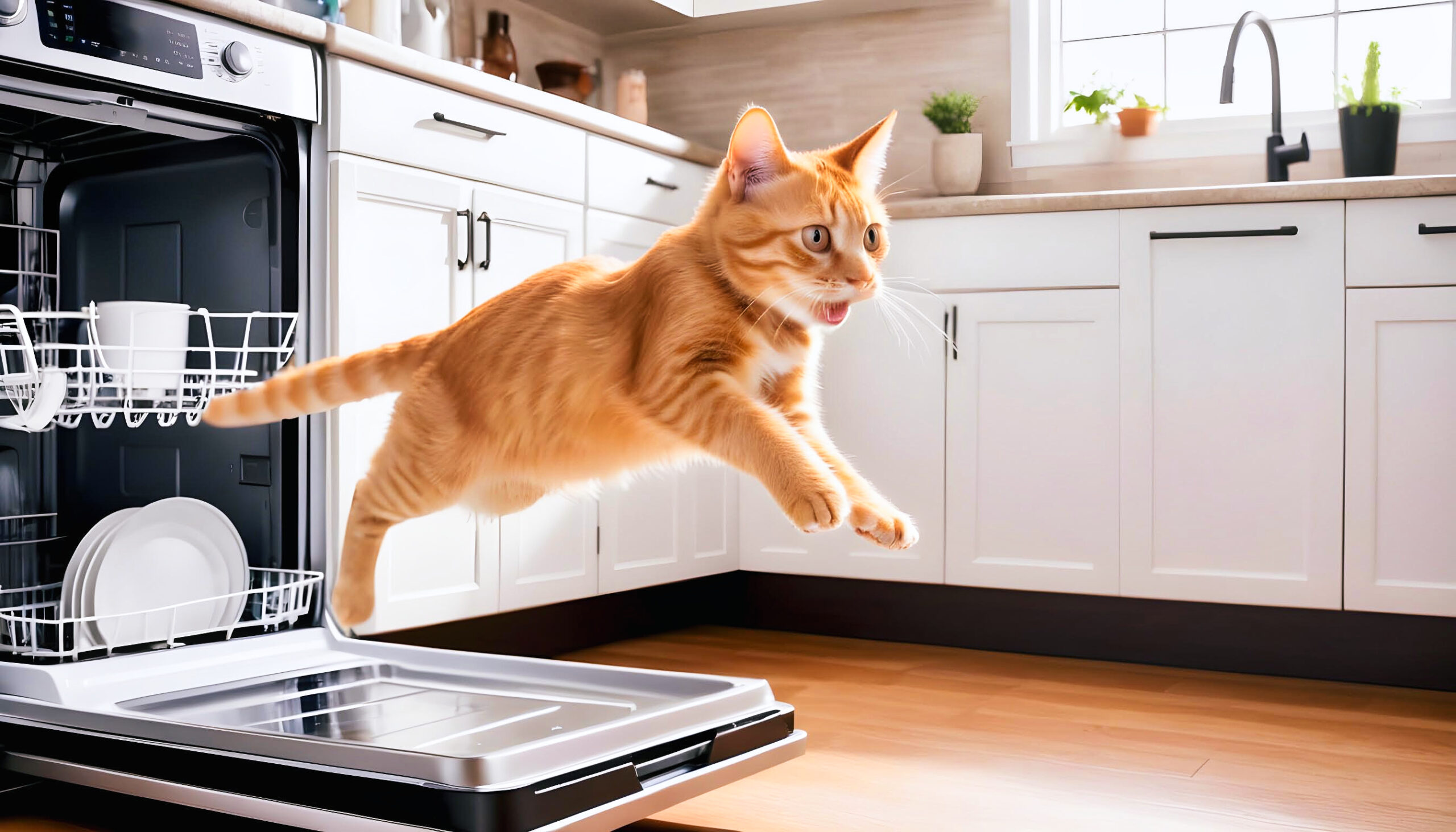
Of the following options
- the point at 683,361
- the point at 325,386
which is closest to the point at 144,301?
the point at 325,386

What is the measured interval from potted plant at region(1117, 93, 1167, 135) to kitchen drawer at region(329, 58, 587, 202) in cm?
160

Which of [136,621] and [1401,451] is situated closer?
[136,621]

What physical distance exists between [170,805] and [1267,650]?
2413 mm

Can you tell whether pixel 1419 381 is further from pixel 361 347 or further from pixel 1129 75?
pixel 361 347

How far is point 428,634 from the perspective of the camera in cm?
271

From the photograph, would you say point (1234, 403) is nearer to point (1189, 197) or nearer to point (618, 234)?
point (1189, 197)

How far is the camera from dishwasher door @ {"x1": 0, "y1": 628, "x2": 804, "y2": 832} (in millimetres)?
1151

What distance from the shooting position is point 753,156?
67 centimetres

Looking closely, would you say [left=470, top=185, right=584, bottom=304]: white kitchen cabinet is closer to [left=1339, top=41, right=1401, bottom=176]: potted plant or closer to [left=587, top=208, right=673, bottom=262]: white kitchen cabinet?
[left=587, top=208, right=673, bottom=262]: white kitchen cabinet

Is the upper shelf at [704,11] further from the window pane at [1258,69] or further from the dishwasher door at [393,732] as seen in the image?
the dishwasher door at [393,732]

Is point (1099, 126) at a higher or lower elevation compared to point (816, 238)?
higher

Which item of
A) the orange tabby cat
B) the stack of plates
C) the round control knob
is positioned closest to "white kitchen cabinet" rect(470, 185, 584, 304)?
the round control knob

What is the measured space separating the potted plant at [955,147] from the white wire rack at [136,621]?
221 centimetres

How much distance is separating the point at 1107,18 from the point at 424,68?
227cm
